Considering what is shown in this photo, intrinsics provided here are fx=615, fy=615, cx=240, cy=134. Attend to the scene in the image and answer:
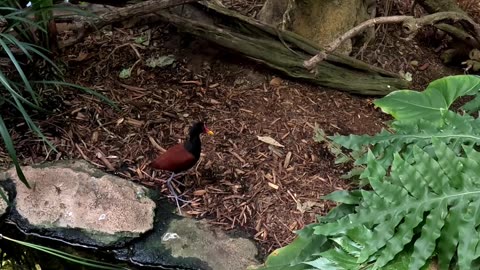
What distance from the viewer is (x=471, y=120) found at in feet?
7.14

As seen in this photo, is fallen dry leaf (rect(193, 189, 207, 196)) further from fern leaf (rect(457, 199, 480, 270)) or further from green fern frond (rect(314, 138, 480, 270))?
fern leaf (rect(457, 199, 480, 270))

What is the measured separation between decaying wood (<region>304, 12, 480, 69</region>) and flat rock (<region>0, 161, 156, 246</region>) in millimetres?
1008

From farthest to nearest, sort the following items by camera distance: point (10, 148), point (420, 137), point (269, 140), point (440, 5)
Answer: point (440, 5) < point (269, 140) < point (10, 148) < point (420, 137)

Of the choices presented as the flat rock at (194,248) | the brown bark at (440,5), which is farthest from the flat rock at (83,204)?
the brown bark at (440,5)

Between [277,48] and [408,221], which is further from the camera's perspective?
[277,48]

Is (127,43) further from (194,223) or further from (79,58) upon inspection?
(194,223)

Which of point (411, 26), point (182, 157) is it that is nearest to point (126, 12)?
point (182, 157)

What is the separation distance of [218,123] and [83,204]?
33.1 inches

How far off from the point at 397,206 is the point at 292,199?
1051mm

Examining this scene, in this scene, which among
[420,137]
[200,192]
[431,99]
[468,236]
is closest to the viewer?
[468,236]

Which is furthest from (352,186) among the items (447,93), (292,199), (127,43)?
(127,43)

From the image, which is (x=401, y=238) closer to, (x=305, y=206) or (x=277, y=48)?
(x=305, y=206)

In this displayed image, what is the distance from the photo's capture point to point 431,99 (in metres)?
2.41

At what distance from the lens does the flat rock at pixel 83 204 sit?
8.79 ft
